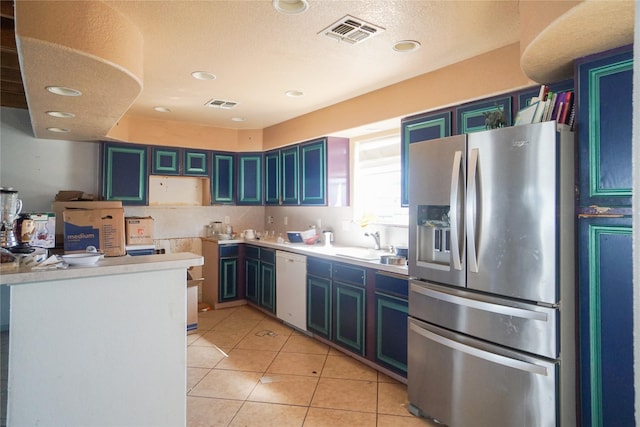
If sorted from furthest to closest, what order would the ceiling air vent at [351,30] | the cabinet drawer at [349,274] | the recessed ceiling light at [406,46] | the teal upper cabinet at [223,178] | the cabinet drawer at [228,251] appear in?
the teal upper cabinet at [223,178]
the cabinet drawer at [228,251]
the cabinet drawer at [349,274]
the recessed ceiling light at [406,46]
the ceiling air vent at [351,30]

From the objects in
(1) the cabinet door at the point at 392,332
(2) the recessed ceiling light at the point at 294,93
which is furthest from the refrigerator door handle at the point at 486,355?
(2) the recessed ceiling light at the point at 294,93

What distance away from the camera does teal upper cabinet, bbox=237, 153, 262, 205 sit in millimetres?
5340

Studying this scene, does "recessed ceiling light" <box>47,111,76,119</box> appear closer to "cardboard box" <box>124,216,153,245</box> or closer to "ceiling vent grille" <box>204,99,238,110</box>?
"ceiling vent grille" <box>204,99,238,110</box>

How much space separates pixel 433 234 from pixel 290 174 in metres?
2.69

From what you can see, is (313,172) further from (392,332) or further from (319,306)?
(392,332)

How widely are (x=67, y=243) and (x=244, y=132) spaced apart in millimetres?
2793

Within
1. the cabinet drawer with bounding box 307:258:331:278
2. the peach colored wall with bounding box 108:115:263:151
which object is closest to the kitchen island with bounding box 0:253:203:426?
the cabinet drawer with bounding box 307:258:331:278

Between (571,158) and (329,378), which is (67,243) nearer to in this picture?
(329,378)

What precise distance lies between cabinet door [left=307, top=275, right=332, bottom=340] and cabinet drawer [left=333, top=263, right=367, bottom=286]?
167 millimetres

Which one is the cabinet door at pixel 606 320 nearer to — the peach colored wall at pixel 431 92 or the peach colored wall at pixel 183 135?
the peach colored wall at pixel 431 92

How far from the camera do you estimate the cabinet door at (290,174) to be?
4648 mm

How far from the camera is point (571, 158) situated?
189cm

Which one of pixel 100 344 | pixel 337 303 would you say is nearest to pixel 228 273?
pixel 337 303

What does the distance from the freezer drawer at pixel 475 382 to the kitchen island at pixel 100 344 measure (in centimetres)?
147
